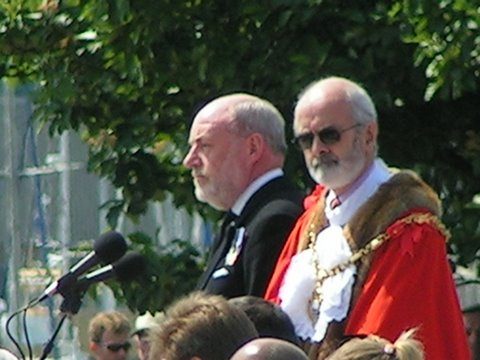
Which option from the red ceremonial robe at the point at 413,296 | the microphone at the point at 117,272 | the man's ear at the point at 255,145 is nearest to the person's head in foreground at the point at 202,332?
the red ceremonial robe at the point at 413,296

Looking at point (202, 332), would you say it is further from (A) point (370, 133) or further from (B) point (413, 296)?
(A) point (370, 133)

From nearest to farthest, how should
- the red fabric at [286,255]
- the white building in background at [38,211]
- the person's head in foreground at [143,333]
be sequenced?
1. the red fabric at [286,255]
2. the person's head in foreground at [143,333]
3. the white building in background at [38,211]

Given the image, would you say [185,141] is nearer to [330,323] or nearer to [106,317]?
[330,323]

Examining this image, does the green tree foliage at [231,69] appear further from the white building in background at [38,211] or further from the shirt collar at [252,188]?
the white building in background at [38,211]

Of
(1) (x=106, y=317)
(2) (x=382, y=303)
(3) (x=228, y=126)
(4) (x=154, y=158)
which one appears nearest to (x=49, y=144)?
(1) (x=106, y=317)

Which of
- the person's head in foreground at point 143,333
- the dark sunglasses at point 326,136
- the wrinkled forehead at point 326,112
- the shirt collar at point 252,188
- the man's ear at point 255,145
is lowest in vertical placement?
the person's head in foreground at point 143,333

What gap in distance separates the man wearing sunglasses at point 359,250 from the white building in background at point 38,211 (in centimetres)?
746

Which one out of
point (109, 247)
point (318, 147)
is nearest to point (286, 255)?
point (318, 147)

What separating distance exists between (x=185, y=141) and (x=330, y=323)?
2254mm

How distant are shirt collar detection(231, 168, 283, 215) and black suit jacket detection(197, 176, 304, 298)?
0.02m

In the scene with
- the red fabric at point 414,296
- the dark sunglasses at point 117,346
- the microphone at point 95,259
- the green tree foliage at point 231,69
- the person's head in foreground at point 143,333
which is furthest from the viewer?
the dark sunglasses at point 117,346

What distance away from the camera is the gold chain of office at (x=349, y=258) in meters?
6.29

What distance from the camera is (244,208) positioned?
695 cm

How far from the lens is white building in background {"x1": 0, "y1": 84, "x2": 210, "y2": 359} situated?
14.4 m
